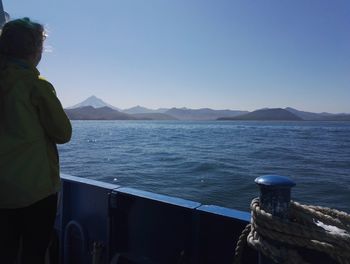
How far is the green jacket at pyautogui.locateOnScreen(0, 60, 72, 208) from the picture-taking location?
1466mm

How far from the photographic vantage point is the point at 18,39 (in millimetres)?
1556

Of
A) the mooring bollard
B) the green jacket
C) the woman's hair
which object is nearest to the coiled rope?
the mooring bollard

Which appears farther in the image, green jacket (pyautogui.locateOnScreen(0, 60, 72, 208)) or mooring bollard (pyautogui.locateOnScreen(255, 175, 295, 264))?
green jacket (pyautogui.locateOnScreen(0, 60, 72, 208))

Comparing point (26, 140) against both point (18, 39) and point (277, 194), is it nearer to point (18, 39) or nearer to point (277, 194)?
point (18, 39)

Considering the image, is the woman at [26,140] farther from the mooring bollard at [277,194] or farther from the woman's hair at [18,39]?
the mooring bollard at [277,194]

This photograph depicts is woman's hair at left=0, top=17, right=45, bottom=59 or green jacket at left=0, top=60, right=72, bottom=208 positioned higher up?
woman's hair at left=0, top=17, right=45, bottom=59

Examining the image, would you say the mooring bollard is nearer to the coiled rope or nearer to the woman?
the coiled rope

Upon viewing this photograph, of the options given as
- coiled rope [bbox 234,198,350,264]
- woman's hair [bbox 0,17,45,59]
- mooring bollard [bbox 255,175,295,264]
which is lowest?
coiled rope [bbox 234,198,350,264]

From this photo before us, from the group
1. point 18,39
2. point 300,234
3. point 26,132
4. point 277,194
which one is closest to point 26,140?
point 26,132

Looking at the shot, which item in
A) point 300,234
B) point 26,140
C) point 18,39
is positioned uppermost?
point 18,39

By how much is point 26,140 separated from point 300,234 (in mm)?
1173

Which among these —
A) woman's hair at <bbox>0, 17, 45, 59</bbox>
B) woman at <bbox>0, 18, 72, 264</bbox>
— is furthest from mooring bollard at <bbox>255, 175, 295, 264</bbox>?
woman's hair at <bbox>0, 17, 45, 59</bbox>

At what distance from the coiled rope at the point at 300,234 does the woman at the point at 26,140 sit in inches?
36.9

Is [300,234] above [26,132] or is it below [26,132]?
below
